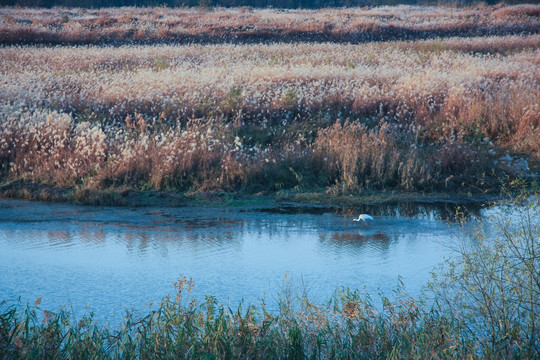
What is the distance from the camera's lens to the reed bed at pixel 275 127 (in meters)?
10.8

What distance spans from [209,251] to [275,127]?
6.43 meters

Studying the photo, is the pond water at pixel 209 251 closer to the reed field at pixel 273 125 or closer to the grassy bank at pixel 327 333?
the grassy bank at pixel 327 333

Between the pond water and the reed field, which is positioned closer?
the pond water

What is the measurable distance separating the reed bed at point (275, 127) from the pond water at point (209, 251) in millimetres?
1103

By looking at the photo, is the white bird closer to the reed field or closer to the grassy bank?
the reed field

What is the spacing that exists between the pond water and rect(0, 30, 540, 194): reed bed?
3.62 ft

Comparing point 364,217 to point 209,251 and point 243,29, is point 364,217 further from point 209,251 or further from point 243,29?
point 243,29

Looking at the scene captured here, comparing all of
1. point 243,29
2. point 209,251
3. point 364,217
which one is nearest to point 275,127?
point 364,217

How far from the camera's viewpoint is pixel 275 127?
44.3ft

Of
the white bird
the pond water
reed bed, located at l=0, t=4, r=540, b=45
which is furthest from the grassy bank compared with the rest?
reed bed, located at l=0, t=4, r=540, b=45

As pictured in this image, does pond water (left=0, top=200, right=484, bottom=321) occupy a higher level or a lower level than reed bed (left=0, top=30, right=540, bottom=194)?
lower

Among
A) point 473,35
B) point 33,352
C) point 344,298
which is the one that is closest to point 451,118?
point 344,298

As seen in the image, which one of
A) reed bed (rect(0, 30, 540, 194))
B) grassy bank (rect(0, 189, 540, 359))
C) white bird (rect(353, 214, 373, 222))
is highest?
reed bed (rect(0, 30, 540, 194))

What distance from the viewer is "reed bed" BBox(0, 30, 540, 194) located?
10.8 meters
